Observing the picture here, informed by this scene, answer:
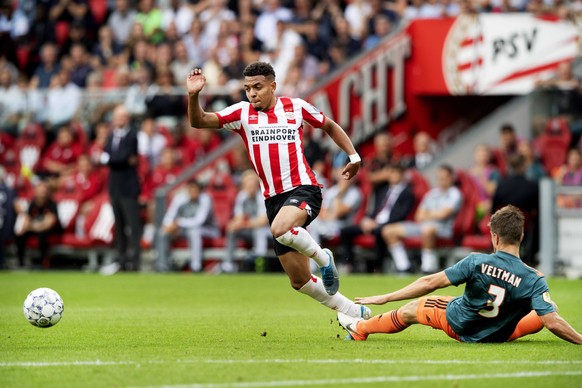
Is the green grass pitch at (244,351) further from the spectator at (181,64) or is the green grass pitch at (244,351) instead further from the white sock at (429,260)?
the spectator at (181,64)

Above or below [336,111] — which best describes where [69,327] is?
below

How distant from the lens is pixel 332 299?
9.82 metres

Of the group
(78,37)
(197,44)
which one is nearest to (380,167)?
(197,44)

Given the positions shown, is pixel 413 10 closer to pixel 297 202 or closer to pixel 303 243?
pixel 297 202

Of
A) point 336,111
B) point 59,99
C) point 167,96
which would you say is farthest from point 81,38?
point 336,111

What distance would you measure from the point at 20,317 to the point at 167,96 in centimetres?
1185

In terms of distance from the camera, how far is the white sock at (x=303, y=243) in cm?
961

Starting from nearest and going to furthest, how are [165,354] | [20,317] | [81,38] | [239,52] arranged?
[165,354], [20,317], [239,52], [81,38]

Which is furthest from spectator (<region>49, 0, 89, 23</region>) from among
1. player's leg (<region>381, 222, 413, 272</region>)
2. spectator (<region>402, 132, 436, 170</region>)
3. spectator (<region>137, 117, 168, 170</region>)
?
player's leg (<region>381, 222, 413, 272</region>)

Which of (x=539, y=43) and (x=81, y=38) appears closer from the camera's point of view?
(x=539, y=43)

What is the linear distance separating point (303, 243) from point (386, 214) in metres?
10.1

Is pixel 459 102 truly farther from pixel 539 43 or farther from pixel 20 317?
pixel 20 317

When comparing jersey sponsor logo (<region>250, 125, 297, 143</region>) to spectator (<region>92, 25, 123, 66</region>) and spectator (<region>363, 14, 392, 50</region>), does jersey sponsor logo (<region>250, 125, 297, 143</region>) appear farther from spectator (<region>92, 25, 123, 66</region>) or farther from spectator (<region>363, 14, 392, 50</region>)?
spectator (<region>92, 25, 123, 66</region>)

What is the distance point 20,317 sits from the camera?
38.7ft
